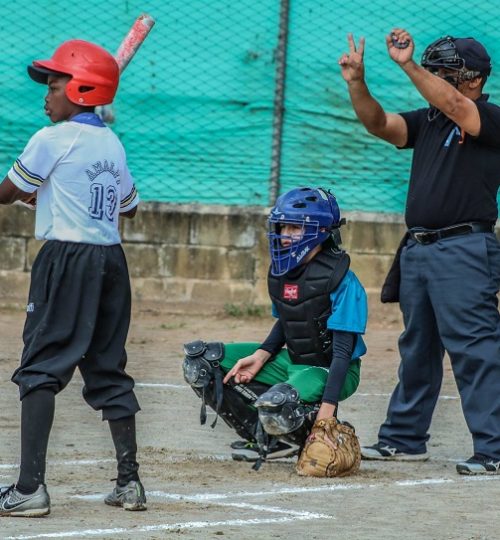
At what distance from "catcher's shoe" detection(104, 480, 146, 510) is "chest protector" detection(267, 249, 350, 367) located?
1585 millimetres

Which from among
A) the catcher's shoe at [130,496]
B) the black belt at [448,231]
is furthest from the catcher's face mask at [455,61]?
the catcher's shoe at [130,496]

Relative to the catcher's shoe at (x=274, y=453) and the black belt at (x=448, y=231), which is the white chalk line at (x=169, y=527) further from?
the black belt at (x=448, y=231)

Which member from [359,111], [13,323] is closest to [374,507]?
[359,111]

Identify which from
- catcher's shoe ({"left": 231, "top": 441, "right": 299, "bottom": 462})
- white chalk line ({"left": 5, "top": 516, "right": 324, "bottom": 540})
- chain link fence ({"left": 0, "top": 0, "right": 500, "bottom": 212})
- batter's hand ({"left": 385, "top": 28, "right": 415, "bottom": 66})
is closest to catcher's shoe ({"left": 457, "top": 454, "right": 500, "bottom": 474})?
catcher's shoe ({"left": 231, "top": 441, "right": 299, "bottom": 462})

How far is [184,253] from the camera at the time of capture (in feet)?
42.6

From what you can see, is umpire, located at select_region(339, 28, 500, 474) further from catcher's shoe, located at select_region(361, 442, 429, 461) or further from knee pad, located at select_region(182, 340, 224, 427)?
knee pad, located at select_region(182, 340, 224, 427)

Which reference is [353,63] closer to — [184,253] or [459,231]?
[459,231]

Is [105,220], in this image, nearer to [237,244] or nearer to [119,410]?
[119,410]

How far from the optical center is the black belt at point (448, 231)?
6.96 m

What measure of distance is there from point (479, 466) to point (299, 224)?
1.53 m

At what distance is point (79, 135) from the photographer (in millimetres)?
5520

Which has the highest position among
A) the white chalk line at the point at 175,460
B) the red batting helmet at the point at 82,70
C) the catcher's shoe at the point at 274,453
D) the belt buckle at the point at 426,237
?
the red batting helmet at the point at 82,70

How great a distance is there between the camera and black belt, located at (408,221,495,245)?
6961 millimetres

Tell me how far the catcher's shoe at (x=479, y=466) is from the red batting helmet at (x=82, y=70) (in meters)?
2.64
